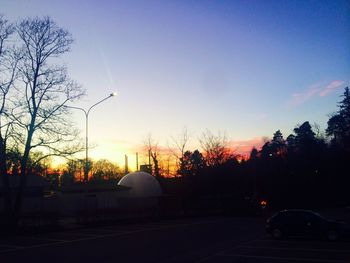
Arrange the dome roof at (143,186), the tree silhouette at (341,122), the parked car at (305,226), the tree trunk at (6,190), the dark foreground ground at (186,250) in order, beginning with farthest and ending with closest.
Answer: the tree silhouette at (341,122)
the dome roof at (143,186)
the tree trunk at (6,190)
the parked car at (305,226)
the dark foreground ground at (186,250)

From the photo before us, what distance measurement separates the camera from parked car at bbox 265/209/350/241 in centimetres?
2152

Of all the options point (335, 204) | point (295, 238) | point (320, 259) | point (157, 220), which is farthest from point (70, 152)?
point (335, 204)

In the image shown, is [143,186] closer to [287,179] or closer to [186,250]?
[287,179]

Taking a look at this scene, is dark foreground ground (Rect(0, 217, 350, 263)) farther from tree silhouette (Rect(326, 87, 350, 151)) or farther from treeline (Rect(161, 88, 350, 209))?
tree silhouette (Rect(326, 87, 350, 151))

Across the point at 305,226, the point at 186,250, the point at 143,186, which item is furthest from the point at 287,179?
the point at 186,250

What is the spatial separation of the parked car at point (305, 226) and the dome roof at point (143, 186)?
3606cm

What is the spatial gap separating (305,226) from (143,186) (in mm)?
38621

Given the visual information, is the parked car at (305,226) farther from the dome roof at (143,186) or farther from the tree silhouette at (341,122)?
the tree silhouette at (341,122)

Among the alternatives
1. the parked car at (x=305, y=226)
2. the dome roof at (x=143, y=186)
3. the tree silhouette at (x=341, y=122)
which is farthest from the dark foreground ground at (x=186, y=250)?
the tree silhouette at (x=341, y=122)

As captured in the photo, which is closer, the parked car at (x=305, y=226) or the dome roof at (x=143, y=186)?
the parked car at (x=305, y=226)

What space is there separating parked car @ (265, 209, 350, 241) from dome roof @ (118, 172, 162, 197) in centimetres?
3606

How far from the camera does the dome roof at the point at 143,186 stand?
59062 mm

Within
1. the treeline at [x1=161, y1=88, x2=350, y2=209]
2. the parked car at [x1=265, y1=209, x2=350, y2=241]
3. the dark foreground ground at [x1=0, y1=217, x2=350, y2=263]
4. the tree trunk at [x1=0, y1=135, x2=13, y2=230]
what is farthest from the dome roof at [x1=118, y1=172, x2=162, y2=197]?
the parked car at [x1=265, y1=209, x2=350, y2=241]

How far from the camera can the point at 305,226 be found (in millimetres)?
22688
